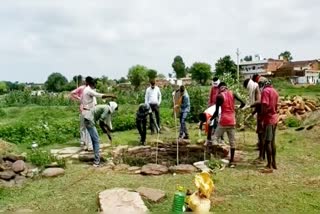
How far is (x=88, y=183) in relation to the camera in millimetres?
7641

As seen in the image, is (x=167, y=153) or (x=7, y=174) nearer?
(x=7, y=174)

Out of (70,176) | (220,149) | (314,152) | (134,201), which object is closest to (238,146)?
(220,149)

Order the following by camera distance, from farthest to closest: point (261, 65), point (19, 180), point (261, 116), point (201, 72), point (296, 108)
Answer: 1. point (261, 65)
2. point (201, 72)
3. point (296, 108)
4. point (261, 116)
5. point (19, 180)

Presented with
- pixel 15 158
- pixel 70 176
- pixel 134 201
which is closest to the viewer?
pixel 134 201

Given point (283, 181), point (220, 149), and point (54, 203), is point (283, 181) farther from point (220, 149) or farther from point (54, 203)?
point (54, 203)

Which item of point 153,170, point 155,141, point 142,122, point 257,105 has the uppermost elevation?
point 257,105

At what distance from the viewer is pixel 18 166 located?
836 cm

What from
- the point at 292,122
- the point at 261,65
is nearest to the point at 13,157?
the point at 292,122

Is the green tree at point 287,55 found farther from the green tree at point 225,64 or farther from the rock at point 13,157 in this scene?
the rock at point 13,157

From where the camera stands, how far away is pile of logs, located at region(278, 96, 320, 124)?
16422 mm

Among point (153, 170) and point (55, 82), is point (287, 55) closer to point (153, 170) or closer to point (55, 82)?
point (55, 82)

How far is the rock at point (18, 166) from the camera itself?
827cm

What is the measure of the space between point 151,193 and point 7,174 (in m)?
2.82

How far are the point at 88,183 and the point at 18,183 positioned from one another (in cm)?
123
